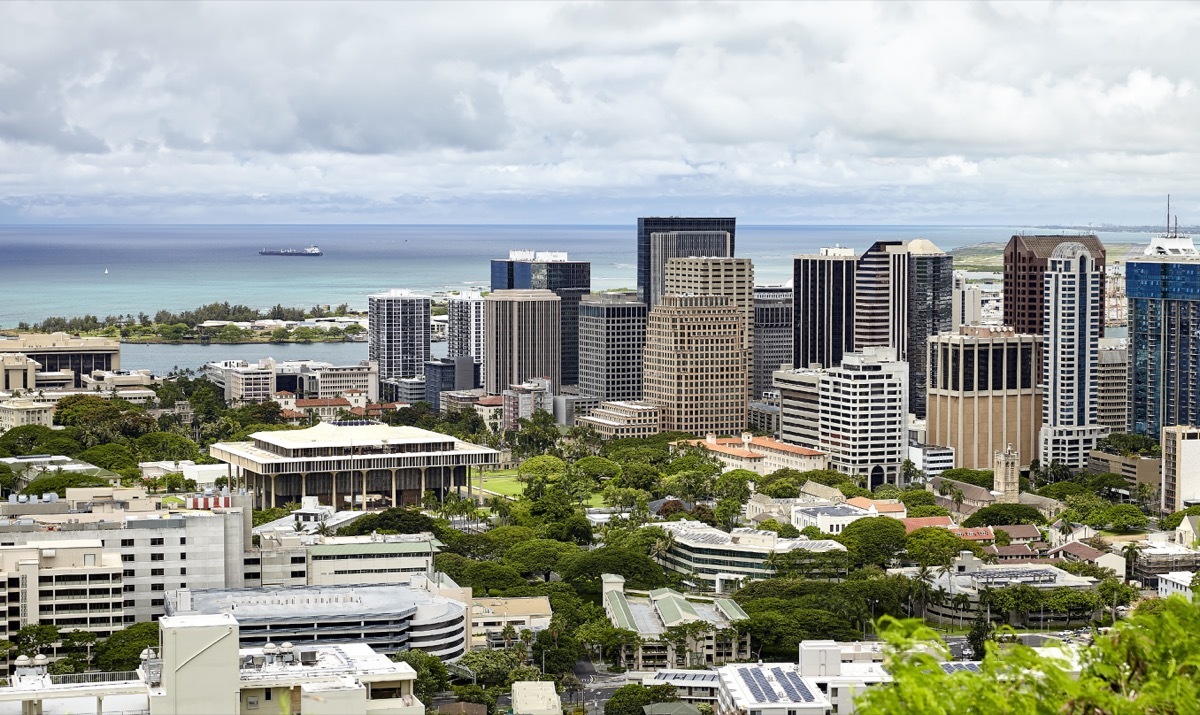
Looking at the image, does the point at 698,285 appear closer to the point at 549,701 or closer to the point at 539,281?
the point at 539,281

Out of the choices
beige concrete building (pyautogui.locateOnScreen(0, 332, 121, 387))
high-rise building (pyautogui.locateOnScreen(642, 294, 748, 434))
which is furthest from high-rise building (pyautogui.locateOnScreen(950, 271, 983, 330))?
beige concrete building (pyautogui.locateOnScreen(0, 332, 121, 387))

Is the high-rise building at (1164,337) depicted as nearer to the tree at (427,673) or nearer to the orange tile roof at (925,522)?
the orange tile roof at (925,522)

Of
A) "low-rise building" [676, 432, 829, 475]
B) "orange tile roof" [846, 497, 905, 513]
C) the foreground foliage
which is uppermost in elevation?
the foreground foliage

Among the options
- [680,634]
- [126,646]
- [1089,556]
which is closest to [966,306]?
[1089,556]

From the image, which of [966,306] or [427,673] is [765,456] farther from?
[427,673]

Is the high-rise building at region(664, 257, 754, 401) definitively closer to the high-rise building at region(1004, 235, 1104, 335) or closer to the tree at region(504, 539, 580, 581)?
the high-rise building at region(1004, 235, 1104, 335)

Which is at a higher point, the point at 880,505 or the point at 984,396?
the point at 984,396
